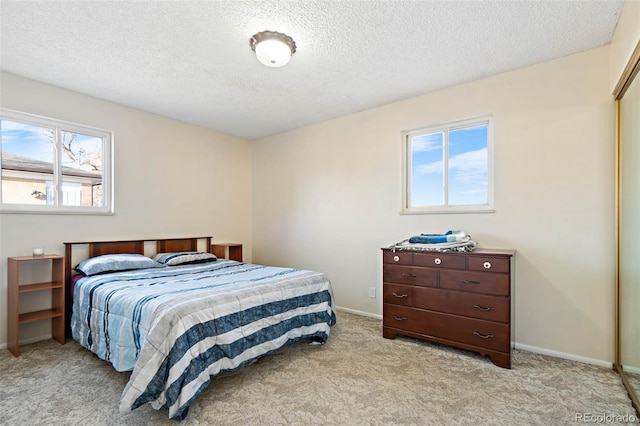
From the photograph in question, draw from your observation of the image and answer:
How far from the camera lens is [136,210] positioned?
3.72 meters

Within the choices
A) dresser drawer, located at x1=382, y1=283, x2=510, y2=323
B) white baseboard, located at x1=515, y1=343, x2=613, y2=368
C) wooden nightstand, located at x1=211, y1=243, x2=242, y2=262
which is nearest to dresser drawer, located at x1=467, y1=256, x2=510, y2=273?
dresser drawer, located at x1=382, y1=283, x2=510, y2=323

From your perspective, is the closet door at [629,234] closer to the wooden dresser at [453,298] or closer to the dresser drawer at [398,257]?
the wooden dresser at [453,298]

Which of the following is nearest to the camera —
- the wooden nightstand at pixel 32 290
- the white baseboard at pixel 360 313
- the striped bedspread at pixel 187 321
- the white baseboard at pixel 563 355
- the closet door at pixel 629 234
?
the striped bedspread at pixel 187 321

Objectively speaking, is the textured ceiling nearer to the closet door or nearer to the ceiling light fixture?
the ceiling light fixture

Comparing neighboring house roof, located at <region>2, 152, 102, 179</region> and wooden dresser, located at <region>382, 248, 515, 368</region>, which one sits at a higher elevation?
neighboring house roof, located at <region>2, 152, 102, 179</region>

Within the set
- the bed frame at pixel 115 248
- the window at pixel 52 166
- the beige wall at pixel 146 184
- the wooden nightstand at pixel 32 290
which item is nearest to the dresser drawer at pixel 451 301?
the bed frame at pixel 115 248

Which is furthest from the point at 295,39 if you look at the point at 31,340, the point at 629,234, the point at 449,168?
the point at 31,340

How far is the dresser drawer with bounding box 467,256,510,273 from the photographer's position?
2443 mm

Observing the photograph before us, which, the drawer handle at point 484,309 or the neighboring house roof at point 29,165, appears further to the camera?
the neighboring house roof at point 29,165

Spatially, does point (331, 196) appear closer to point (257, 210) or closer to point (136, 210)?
point (257, 210)

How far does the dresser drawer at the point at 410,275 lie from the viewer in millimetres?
2785

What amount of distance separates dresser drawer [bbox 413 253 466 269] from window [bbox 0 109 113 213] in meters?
3.39

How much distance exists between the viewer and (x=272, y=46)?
7.32 feet

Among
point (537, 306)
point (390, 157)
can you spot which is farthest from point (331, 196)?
point (537, 306)
